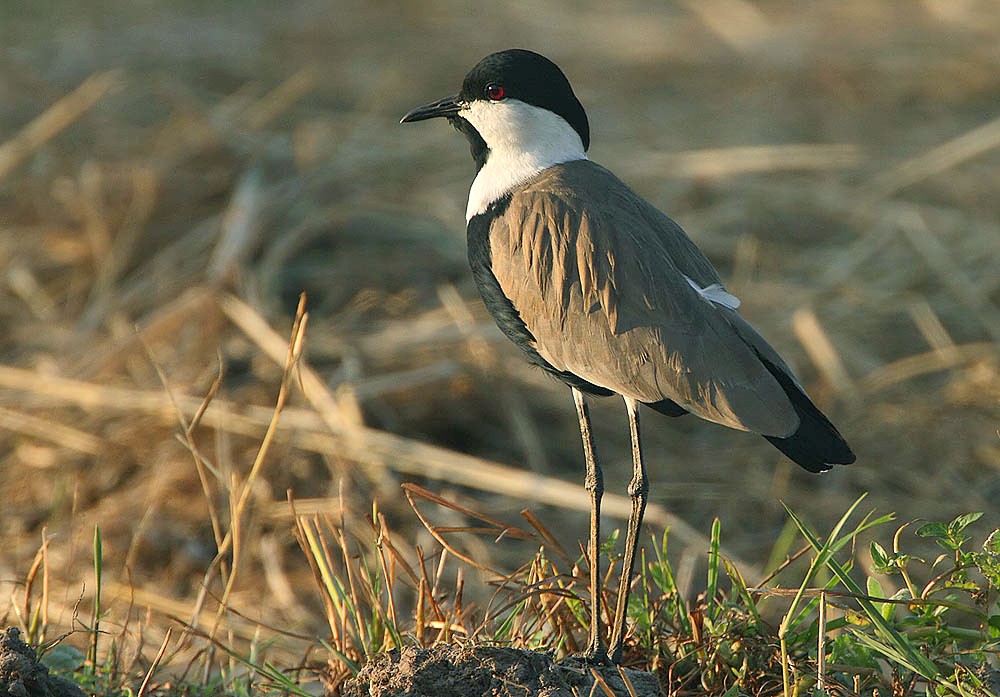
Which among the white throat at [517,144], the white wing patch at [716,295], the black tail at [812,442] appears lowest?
the black tail at [812,442]

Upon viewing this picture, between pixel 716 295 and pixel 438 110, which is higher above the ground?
pixel 438 110

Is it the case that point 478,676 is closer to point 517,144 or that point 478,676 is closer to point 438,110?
point 517,144

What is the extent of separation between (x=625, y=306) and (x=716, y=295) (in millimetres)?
213

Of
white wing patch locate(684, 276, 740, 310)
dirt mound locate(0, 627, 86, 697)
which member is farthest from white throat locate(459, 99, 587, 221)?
dirt mound locate(0, 627, 86, 697)

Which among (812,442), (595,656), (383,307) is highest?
(812,442)

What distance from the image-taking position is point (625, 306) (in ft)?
8.67

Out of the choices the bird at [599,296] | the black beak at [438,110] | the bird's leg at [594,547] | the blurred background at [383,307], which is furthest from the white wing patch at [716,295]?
the blurred background at [383,307]

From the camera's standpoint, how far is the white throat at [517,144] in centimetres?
285

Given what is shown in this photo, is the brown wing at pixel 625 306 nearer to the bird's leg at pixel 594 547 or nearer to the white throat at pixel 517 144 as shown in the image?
the white throat at pixel 517 144

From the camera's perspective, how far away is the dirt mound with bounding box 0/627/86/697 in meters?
2.32

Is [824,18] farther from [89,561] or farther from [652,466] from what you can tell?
[89,561]

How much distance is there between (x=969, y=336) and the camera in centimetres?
573

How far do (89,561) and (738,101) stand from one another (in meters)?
5.58

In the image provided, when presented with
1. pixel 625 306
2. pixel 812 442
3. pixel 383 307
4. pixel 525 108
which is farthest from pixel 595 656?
pixel 383 307
